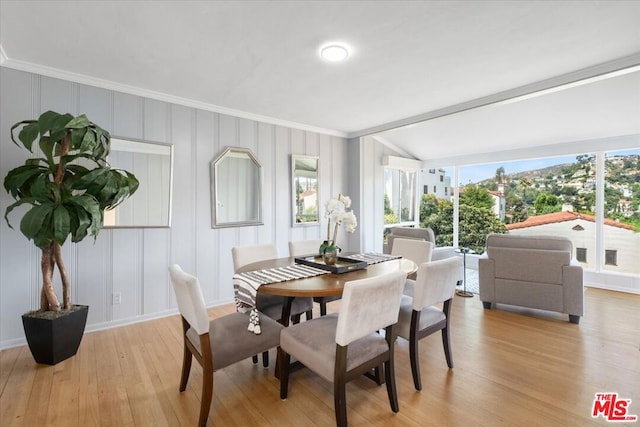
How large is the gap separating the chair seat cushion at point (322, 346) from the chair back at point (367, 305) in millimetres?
134

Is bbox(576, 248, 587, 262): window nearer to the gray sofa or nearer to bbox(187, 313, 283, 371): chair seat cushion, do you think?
the gray sofa

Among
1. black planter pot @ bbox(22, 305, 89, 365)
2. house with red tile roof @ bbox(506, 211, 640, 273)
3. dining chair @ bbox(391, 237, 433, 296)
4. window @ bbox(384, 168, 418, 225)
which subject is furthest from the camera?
window @ bbox(384, 168, 418, 225)

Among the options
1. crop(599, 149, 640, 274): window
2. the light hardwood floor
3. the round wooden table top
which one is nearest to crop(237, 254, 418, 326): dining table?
the round wooden table top

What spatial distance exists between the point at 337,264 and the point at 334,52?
5.59ft

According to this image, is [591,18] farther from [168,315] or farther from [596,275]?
[168,315]

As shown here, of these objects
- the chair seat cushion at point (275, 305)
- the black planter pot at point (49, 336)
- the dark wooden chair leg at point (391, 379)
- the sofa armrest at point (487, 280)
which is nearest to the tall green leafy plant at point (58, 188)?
the black planter pot at point (49, 336)

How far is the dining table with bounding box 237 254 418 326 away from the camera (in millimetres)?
1761

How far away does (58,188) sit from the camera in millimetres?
2270

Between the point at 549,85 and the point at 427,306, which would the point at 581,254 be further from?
the point at 427,306

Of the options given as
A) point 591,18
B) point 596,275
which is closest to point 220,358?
point 591,18

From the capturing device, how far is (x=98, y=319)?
2.97 metres

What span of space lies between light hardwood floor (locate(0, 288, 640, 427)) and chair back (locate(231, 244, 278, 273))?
0.82 meters

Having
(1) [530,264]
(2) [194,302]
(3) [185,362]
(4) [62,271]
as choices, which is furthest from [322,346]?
(1) [530,264]

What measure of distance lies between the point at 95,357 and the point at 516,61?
4.32 m
